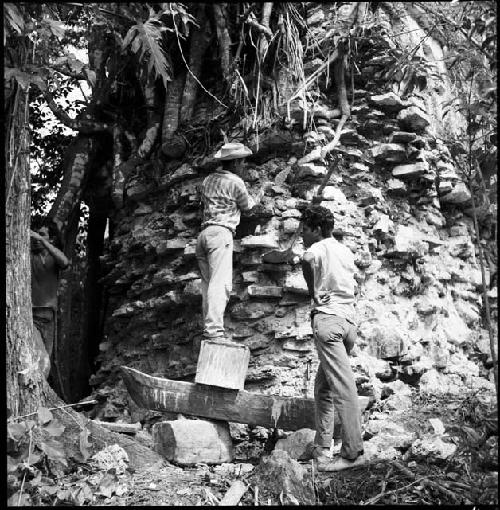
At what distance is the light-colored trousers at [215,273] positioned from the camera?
5.95 meters

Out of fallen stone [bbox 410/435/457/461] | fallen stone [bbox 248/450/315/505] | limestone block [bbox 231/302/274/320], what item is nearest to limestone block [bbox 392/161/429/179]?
limestone block [bbox 231/302/274/320]

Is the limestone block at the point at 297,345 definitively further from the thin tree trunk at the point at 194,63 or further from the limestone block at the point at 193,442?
the thin tree trunk at the point at 194,63

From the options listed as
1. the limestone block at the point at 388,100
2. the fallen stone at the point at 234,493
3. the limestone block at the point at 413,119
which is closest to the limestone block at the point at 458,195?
the limestone block at the point at 413,119

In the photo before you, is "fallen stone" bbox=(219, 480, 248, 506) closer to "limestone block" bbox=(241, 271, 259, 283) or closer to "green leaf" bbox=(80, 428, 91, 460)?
"green leaf" bbox=(80, 428, 91, 460)

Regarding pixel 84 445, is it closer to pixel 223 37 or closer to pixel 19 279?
pixel 19 279

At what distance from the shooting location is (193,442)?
18.0 feet

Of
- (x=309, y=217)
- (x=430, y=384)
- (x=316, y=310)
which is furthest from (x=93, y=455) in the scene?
(x=430, y=384)

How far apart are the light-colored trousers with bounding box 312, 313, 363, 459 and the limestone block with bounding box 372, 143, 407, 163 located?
275 centimetres

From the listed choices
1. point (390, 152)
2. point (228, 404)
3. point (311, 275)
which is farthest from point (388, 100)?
point (228, 404)

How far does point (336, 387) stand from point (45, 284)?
396 cm

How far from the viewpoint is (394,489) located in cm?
448

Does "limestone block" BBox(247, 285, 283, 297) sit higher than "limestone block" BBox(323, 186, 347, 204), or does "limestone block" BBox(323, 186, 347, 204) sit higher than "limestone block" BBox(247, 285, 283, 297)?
"limestone block" BBox(323, 186, 347, 204)

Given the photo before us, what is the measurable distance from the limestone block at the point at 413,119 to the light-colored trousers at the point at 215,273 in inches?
94.2

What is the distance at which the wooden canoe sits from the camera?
570 centimetres
